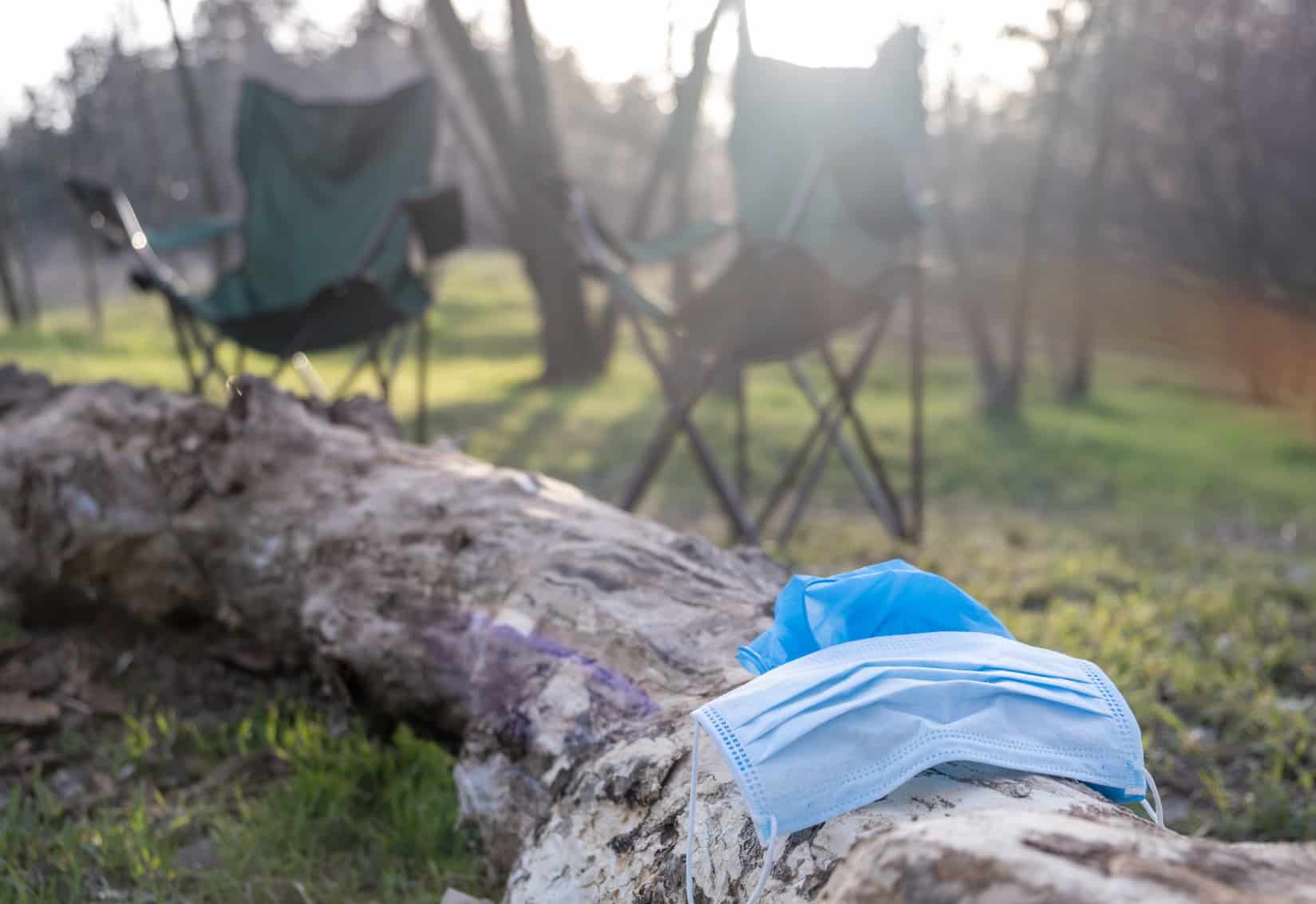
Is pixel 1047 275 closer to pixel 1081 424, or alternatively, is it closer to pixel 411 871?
pixel 1081 424

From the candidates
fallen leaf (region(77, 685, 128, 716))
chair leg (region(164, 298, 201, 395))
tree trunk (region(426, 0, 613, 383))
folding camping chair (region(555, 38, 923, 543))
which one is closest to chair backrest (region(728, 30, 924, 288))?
folding camping chair (region(555, 38, 923, 543))

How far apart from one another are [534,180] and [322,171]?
946 millimetres

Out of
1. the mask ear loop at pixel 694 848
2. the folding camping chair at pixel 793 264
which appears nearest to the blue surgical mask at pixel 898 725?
the mask ear loop at pixel 694 848

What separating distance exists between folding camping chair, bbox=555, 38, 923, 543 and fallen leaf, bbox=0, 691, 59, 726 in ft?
5.60

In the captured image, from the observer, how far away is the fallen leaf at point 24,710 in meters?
2.14

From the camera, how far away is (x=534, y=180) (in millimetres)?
5152

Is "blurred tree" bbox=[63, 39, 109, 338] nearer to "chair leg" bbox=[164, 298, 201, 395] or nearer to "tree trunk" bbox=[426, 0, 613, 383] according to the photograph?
"tree trunk" bbox=[426, 0, 613, 383]

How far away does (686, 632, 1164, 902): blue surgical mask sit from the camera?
1152 mm

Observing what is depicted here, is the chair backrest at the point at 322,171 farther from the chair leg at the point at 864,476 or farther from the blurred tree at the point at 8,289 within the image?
the blurred tree at the point at 8,289

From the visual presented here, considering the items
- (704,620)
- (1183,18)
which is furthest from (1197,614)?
(1183,18)

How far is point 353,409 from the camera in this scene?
2775 millimetres

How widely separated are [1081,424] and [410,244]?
6252mm

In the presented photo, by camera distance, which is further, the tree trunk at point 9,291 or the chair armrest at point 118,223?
the tree trunk at point 9,291

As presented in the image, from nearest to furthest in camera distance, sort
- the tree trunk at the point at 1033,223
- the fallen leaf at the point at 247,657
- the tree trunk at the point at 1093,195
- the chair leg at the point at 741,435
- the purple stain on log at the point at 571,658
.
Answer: the purple stain on log at the point at 571,658, the fallen leaf at the point at 247,657, the chair leg at the point at 741,435, the tree trunk at the point at 1033,223, the tree trunk at the point at 1093,195
